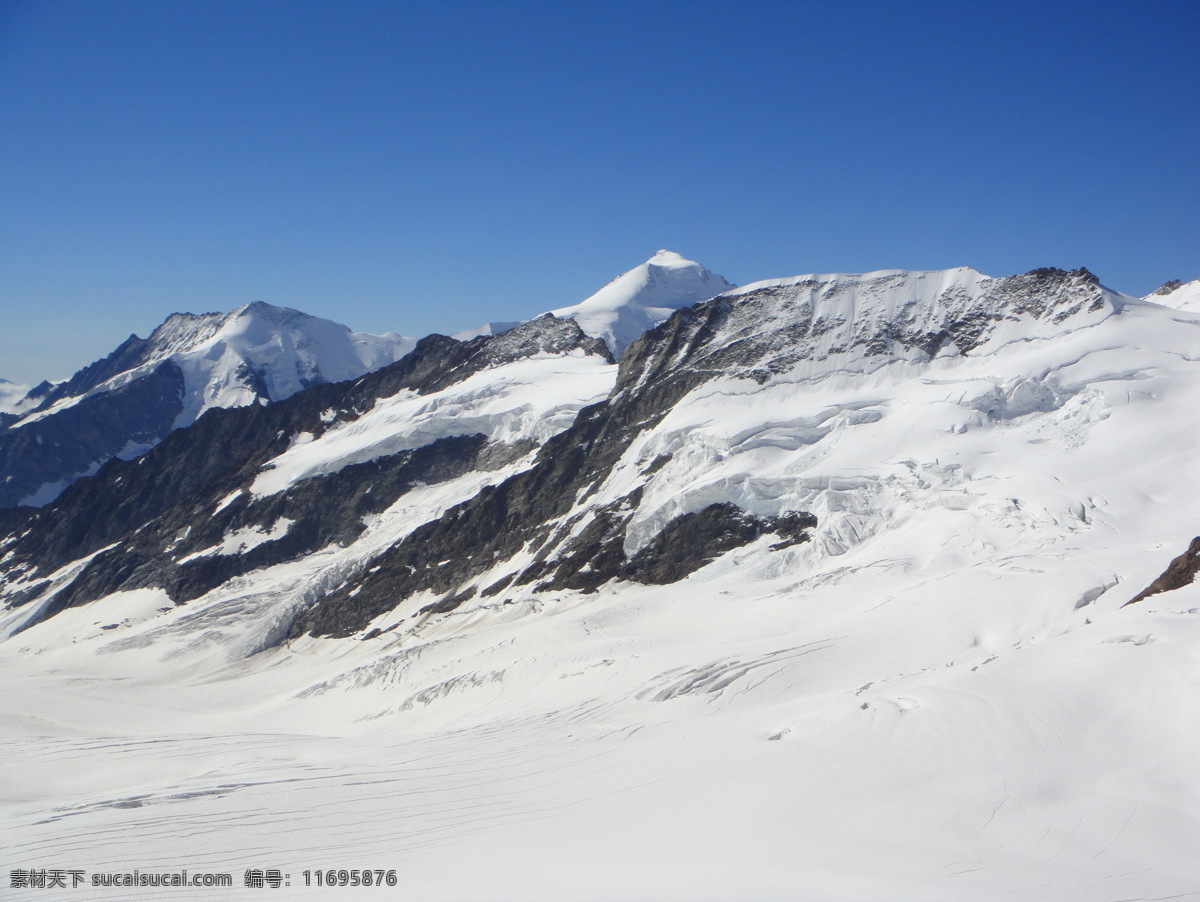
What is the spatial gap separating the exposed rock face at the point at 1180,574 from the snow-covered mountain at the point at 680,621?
37cm

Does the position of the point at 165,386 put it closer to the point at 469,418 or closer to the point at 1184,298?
the point at 469,418

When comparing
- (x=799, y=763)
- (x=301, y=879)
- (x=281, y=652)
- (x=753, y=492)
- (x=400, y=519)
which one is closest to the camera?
(x=301, y=879)

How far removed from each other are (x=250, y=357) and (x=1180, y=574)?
17842 centimetres

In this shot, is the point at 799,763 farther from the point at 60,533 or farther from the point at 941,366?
the point at 60,533

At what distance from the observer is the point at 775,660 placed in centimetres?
2712

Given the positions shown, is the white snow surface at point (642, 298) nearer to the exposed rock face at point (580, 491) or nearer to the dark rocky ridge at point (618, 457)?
the exposed rock face at point (580, 491)

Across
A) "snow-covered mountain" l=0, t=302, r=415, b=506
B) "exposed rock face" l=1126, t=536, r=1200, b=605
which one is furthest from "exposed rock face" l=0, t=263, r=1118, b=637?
"snow-covered mountain" l=0, t=302, r=415, b=506

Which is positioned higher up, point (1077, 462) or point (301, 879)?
point (1077, 462)

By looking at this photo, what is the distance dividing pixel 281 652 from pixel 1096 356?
53.6 meters

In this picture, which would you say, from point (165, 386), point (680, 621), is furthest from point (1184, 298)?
point (165, 386)

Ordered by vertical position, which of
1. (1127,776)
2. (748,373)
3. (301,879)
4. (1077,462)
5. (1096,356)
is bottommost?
(1127,776)

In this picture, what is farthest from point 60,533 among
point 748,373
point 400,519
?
point 748,373

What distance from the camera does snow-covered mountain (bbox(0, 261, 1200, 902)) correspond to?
15578 millimetres

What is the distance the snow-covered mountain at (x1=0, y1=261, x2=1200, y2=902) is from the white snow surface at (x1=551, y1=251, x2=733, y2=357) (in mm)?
51844
